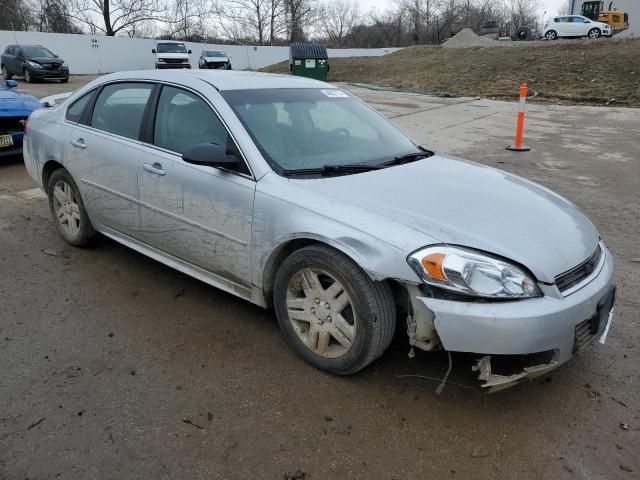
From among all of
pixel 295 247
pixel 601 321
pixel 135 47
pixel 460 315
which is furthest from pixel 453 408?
pixel 135 47

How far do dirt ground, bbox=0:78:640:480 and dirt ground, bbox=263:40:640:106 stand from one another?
18076mm

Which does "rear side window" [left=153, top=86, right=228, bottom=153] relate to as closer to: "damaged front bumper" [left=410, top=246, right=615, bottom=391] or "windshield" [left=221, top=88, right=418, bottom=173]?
"windshield" [left=221, top=88, right=418, bottom=173]

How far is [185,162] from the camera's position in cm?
336

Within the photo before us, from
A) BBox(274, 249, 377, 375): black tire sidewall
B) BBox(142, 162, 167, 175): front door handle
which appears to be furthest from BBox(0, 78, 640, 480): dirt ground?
BBox(142, 162, 167, 175): front door handle

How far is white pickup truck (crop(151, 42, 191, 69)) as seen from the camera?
1180 inches

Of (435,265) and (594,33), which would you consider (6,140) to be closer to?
(435,265)

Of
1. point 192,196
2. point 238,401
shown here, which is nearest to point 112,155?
point 192,196

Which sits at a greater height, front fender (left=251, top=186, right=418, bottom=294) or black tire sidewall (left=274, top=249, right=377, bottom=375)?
front fender (left=251, top=186, right=418, bottom=294)

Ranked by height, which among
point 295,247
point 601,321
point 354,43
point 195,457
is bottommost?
point 195,457

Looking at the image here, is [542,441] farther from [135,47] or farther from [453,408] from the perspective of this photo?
[135,47]

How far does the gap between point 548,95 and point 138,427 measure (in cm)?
2071

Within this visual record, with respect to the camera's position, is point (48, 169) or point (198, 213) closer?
point (198, 213)

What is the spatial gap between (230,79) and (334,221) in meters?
1.59

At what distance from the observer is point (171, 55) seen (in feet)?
98.7
